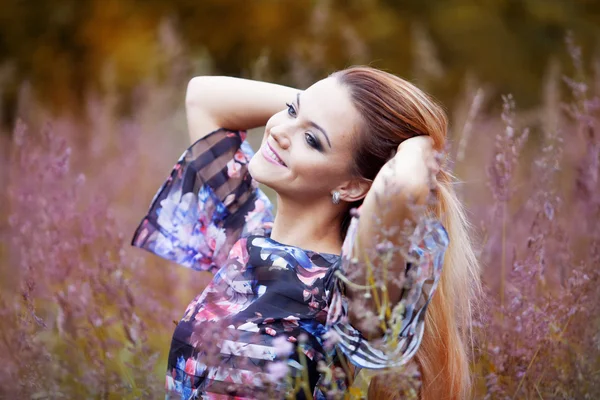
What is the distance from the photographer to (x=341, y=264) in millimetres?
1562

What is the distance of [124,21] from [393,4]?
378cm

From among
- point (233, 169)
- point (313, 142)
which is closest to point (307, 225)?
point (313, 142)

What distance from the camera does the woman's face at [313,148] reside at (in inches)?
70.0

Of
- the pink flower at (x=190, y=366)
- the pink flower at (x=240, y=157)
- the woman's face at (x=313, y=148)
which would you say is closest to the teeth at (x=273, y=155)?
the woman's face at (x=313, y=148)

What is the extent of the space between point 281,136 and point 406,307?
0.53 metres

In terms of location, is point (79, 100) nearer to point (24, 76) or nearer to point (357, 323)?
point (24, 76)

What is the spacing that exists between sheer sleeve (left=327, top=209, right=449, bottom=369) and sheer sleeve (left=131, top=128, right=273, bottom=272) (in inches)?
25.2

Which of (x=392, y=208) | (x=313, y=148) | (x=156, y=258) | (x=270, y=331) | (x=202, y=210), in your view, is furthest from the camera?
(x=156, y=258)

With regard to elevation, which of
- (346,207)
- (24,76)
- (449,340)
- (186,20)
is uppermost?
(186,20)

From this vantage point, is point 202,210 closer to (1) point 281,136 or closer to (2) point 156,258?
(1) point 281,136

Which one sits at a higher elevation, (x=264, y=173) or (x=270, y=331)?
(x=264, y=173)

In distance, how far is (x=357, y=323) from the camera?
1.58 m

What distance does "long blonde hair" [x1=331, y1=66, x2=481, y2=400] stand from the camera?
5.84 ft

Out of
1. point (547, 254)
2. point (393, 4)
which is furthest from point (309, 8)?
point (547, 254)
